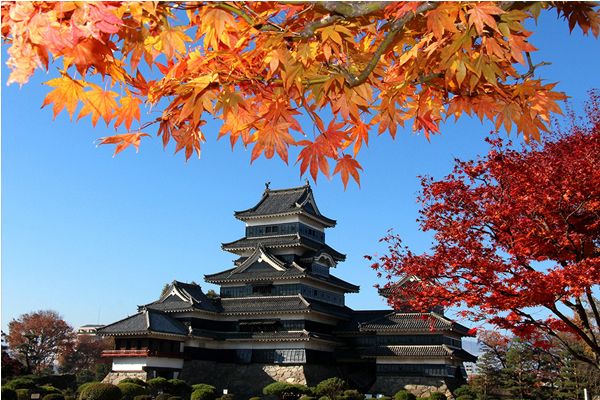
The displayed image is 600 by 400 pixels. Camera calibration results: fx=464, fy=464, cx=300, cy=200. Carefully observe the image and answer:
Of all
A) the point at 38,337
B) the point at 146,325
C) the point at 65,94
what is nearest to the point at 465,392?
the point at 146,325

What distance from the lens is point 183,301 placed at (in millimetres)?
30000

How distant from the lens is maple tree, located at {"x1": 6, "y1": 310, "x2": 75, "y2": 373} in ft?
132

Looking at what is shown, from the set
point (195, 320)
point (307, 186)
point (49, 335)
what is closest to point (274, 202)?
point (307, 186)

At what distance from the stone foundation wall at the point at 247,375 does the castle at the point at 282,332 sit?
2.4 inches

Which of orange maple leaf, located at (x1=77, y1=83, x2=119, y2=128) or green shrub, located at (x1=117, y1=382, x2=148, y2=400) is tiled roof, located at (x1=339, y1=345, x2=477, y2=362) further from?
orange maple leaf, located at (x1=77, y1=83, x2=119, y2=128)

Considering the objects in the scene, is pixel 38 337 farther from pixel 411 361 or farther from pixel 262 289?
pixel 411 361

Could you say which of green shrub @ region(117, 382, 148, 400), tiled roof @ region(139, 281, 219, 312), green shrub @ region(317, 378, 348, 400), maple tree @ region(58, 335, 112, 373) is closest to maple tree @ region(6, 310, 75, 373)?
maple tree @ region(58, 335, 112, 373)

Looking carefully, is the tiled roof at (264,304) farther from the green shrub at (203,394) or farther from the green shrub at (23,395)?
the green shrub at (23,395)

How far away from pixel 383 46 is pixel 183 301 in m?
29.5

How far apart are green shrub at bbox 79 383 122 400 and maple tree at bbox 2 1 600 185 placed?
21.3 m

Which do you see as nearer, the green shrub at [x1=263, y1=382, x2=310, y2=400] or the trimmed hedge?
the green shrub at [x1=263, y1=382, x2=310, y2=400]

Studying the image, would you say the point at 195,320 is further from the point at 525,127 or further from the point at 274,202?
the point at 525,127

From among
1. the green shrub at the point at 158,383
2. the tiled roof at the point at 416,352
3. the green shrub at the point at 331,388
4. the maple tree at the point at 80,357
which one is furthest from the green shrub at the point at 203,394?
the maple tree at the point at 80,357

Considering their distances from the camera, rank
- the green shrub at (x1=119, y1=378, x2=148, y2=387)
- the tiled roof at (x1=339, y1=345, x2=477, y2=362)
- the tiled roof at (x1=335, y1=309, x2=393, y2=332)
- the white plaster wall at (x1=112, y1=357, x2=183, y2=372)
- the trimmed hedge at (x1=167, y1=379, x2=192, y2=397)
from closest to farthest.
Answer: the green shrub at (x1=119, y1=378, x2=148, y2=387), the trimmed hedge at (x1=167, y1=379, x2=192, y2=397), the tiled roof at (x1=339, y1=345, x2=477, y2=362), the white plaster wall at (x1=112, y1=357, x2=183, y2=372), the tiled roof at (x1=335, y1=309, x2=393, y2=332)
